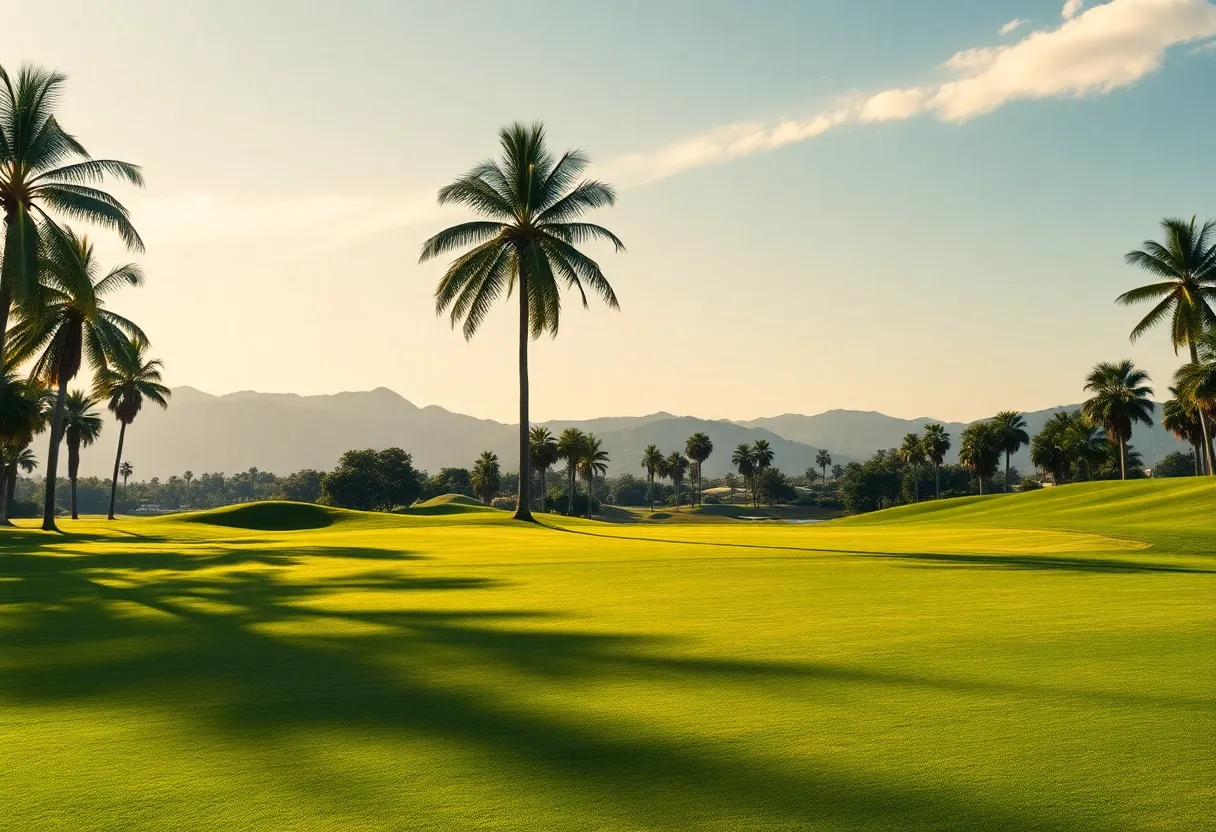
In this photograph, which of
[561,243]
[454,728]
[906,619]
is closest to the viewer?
[454,728]

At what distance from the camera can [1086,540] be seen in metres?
23.8

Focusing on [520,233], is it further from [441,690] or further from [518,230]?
[441,690]

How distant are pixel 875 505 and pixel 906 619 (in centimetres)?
14972

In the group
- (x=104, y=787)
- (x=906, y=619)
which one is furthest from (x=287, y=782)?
(x=906, y=619)

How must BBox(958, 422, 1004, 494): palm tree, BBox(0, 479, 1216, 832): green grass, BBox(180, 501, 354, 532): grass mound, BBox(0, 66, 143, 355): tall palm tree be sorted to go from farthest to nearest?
BBox(958, 422, 1004, 494): palm tree < BBox(180, 501, 354, 532): grass mound < BBox(0, 66, 143, 355): tall palm tree < BBox(0, 479, 1216, 832): green grass

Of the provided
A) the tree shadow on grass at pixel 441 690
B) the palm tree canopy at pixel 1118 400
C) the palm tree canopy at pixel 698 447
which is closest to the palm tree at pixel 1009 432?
the palm tree canopy at pixel 1118 400

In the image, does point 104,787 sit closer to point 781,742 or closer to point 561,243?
point 781,742

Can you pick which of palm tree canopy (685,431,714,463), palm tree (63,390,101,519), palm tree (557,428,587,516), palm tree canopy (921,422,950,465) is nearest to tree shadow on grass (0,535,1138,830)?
palm tree (63,390,101,519)

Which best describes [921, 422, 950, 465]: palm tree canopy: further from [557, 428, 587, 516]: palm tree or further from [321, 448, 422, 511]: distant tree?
[321, 448, 422, 511]: distant tree

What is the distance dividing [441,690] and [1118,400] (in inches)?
3488

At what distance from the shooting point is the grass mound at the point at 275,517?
163 feet

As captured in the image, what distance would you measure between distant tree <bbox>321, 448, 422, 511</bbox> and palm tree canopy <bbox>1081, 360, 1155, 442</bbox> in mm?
91716

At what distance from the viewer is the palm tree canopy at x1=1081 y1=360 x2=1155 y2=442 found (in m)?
81.0

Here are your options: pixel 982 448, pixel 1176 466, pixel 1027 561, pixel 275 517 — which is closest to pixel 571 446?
pixel 982 448
